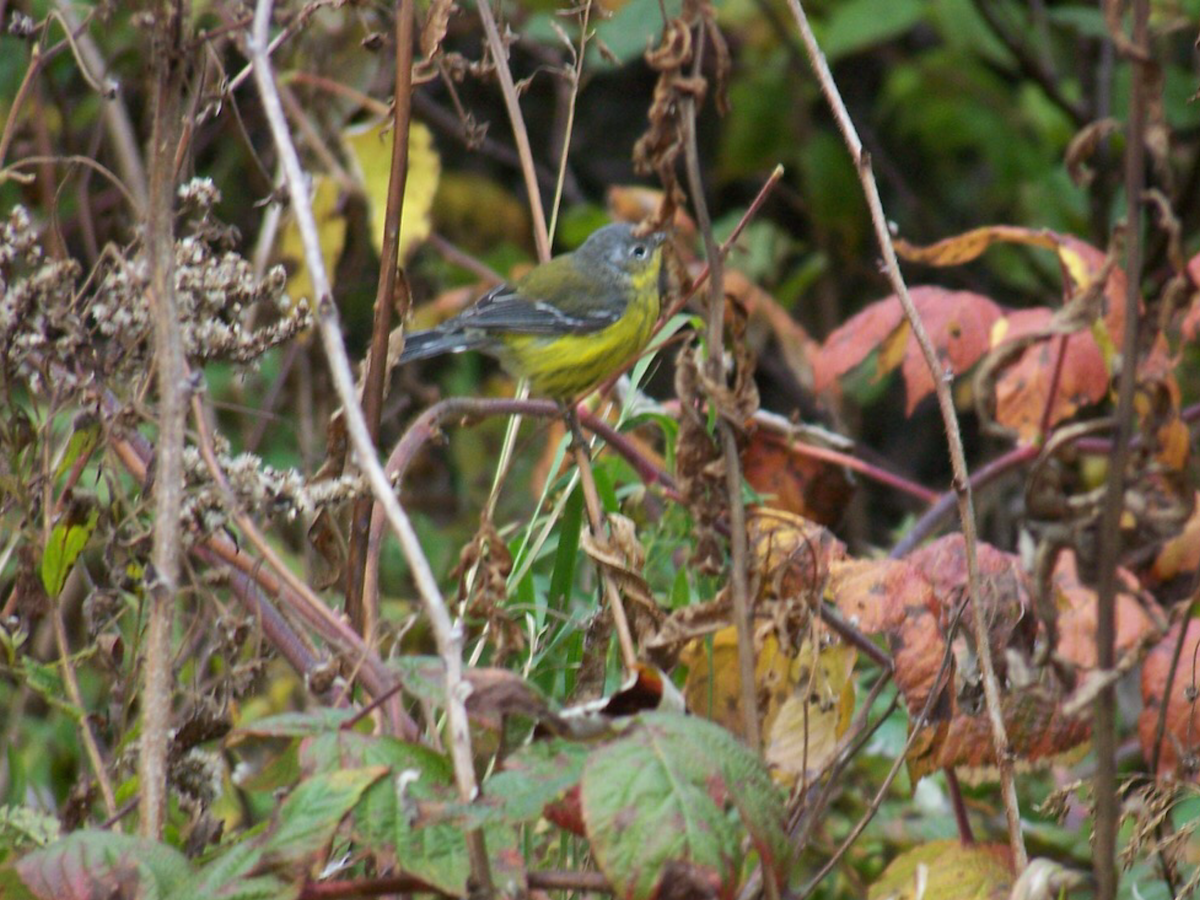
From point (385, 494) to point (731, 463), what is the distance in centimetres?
54

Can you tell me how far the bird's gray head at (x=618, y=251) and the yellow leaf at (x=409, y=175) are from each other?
0.82 metres

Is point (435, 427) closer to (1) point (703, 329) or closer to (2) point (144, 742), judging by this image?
(2) point (144, 742)

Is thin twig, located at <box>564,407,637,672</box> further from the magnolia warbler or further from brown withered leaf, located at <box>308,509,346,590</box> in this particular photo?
the magnolia warbler

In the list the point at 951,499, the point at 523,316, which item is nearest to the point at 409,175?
the point at 523,316

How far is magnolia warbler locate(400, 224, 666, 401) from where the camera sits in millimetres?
3621

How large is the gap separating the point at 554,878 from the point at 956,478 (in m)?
0.63

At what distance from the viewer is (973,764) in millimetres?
1831

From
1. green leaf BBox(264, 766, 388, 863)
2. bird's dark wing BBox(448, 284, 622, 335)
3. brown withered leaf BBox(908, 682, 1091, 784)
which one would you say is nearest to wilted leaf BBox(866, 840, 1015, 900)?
brown withered leaf BBox(908, 682, 1091, 784)

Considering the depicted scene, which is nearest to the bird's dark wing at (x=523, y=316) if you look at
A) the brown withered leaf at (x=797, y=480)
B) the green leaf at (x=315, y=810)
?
the brown withered leaf at (x=797, y=480)

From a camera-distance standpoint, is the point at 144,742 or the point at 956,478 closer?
the point at 144,742

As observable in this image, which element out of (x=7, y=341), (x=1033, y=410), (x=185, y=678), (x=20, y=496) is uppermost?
(x=7, y=341)

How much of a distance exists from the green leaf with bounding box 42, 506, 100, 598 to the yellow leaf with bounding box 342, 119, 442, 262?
1333 millimetres

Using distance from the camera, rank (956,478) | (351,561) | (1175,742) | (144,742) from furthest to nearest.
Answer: (1175,742)
(351,561)
(956,478)
(144,742)

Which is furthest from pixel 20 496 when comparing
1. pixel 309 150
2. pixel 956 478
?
pixel 309 150
